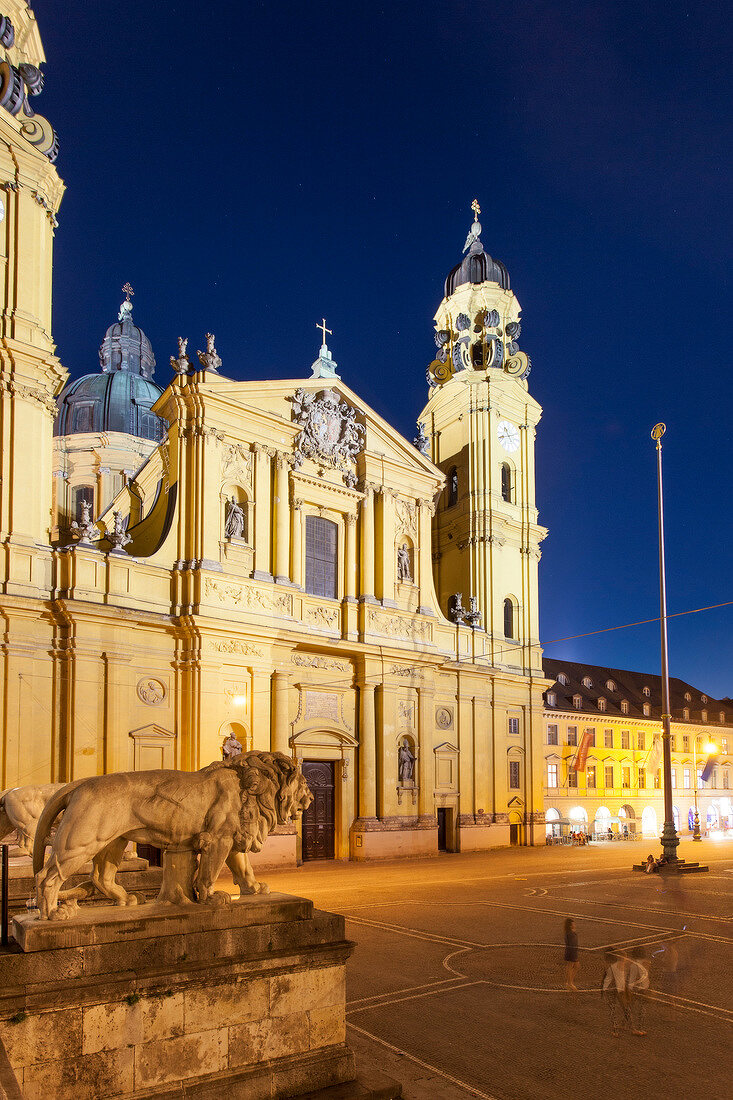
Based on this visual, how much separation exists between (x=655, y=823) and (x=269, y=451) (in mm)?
38908

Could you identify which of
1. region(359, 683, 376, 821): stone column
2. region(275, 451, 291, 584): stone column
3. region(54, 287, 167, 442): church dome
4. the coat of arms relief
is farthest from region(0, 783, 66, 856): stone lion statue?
region(54, 287, 167, 442): church dome

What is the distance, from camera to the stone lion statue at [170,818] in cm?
667

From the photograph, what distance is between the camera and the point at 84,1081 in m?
6.06

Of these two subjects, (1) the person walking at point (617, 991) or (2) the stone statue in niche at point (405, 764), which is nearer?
(1) the person walking at point (617, 991)

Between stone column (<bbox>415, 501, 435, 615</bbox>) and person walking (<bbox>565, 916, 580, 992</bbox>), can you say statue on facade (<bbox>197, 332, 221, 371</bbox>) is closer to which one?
stone column (<bbox>415, 501, 435, 615</bbox>)

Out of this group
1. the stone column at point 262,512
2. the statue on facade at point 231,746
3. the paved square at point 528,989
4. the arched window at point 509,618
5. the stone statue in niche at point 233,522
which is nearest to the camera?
the paved square at point 528,989

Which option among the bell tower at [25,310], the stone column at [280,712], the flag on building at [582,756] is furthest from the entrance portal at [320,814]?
the flag on building at [582,756]

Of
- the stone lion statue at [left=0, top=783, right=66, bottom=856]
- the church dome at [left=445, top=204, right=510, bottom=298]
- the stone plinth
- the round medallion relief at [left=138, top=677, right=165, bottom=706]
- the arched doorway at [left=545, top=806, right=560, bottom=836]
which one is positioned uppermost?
the church dome at [left=445, top=204, right=510, bottom=298]

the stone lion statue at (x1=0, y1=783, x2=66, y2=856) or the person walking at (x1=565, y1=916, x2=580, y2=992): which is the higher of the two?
the stone lion statue at (x1=0, y1=783, x2=66, y2=856)

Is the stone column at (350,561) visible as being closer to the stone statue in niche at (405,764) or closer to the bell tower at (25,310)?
the stone statue in niche at (405,764)

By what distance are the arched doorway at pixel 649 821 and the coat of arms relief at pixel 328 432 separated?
33.5 metres

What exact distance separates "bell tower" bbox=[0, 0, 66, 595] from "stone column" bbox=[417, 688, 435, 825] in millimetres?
15945

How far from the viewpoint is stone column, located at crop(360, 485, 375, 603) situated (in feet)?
111

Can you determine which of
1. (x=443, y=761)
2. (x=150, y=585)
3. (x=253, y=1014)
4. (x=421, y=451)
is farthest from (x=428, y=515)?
(x=253, y=1014)
